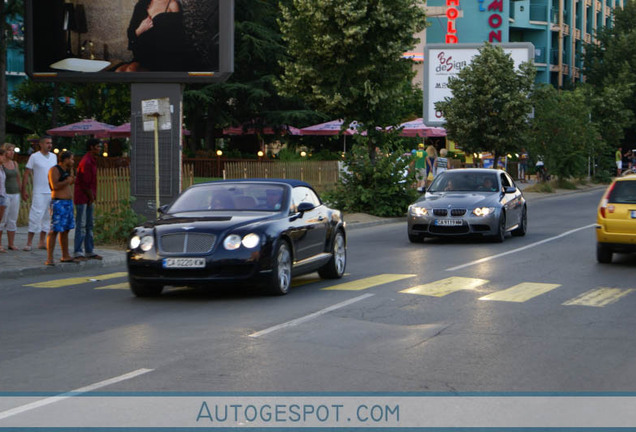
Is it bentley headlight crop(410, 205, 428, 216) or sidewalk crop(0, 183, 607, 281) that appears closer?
sidewalk crop(0, 183, 607, 281)

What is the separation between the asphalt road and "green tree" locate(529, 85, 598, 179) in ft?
105

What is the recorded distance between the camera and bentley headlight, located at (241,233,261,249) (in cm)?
1173

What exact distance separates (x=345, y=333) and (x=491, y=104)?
1405 inches

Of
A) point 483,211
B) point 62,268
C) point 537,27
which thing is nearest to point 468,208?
point 483,211

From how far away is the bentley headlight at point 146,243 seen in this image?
11922 mm

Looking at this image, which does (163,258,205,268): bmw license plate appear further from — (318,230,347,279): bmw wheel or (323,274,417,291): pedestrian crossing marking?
(318,230,347,279): bmw wheel

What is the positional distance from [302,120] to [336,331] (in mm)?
41201

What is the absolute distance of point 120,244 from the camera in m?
19.4

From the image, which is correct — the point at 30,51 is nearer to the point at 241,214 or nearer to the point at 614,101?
the point at 241,214

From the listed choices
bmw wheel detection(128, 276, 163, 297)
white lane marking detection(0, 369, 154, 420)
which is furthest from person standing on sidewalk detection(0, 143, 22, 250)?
white lane marking detection(0, 369, 154, 420)

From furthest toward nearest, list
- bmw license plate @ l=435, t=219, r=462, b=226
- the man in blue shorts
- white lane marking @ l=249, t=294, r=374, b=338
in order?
bmw license plate @ l=435, t=219, r=462, b=226 → the man in blue shorts → white lane marking @ l=249, t=294, r=374, b=338

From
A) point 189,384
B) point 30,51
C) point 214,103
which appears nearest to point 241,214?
point 189,384

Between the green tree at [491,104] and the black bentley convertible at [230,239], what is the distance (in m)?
31.1

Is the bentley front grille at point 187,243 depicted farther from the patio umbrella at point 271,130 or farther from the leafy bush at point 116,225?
the patio umbrella at point 271,130
